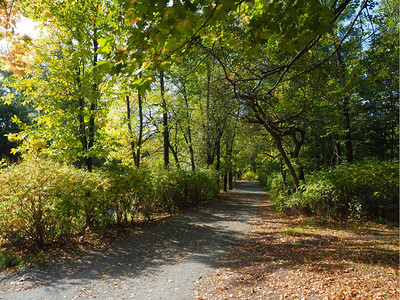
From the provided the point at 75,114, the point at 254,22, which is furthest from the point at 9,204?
the point at 254,22

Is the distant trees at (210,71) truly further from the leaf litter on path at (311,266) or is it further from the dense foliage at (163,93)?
the leaf litter on path at (311,266)

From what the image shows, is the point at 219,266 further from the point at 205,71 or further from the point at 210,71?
the point at 205,71

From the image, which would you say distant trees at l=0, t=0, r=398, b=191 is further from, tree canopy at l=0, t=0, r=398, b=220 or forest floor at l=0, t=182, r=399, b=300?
forest floor at l=0, t=182, r=399, b=300

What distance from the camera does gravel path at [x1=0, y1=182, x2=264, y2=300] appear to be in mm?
3695

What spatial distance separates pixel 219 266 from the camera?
4.72 meters

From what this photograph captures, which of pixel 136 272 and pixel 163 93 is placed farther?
pixel 163 93

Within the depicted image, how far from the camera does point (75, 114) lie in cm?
814

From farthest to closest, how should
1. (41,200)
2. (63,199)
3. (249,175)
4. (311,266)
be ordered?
(249,175) → (63,199) → (41,200) → (311,266)

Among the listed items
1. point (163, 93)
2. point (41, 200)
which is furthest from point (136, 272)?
point (163, 93)

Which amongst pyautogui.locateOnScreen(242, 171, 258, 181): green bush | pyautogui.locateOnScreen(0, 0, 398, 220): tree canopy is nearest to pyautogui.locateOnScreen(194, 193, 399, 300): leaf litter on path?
pyautogui.locateOnScreen(0, 0, 398, 220): tree canopy

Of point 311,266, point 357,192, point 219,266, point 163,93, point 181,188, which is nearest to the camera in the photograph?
point 311,266

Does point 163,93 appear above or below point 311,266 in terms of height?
above

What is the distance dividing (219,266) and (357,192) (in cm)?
581

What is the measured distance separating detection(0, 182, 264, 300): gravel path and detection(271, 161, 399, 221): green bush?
3.43 metres
